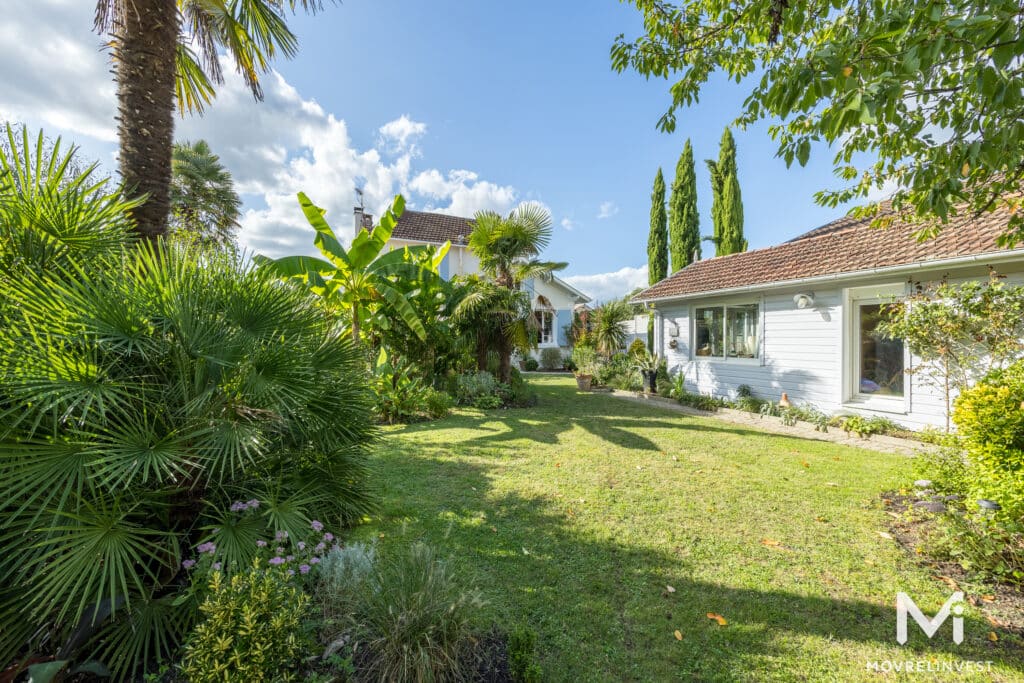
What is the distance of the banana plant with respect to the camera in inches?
317

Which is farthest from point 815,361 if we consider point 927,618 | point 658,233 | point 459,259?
point 658,233

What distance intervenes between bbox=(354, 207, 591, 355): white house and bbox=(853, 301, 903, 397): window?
45.6 feet

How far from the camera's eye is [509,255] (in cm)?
1165

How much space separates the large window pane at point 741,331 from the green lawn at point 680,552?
432cm

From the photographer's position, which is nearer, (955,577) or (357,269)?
(955,577)

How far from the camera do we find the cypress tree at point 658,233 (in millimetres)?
26094

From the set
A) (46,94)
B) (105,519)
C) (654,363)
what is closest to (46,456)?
(105,519)

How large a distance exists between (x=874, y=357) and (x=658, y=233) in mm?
19351

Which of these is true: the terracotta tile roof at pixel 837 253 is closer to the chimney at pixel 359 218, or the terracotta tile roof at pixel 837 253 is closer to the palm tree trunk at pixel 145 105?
the palm tree trunk at pixel 145 105

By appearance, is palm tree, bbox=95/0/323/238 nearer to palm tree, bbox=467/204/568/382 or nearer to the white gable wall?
palm tree, bbox=467/204/568/382

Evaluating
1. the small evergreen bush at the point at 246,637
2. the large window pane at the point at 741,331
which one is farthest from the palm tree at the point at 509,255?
the small evergreen bush at the point at 246,637

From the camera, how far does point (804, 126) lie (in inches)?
127

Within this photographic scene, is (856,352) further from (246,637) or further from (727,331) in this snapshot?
(246,637)

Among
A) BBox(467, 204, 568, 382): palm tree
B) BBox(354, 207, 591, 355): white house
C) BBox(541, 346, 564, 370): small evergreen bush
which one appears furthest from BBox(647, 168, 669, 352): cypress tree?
BBox(467, 204, 568, 382): palm tree
